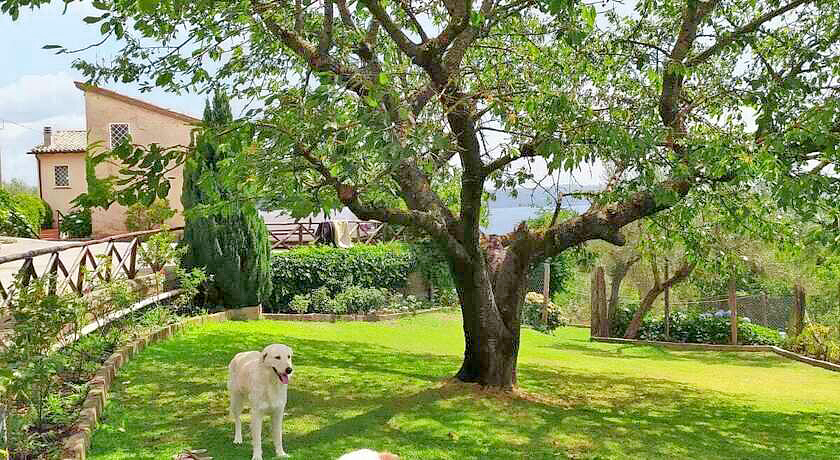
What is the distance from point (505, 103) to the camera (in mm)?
8258

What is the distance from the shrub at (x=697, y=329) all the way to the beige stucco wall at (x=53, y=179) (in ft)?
87.5

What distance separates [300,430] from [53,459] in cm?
241

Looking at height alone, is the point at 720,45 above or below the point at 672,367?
above

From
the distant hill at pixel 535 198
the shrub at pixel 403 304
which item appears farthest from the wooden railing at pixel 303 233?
the distant hill at pixel 535 198

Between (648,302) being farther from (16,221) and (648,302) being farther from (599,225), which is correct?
(16,221)

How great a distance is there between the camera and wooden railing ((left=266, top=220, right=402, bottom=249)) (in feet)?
83.3

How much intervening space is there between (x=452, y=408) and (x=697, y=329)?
46.8ft

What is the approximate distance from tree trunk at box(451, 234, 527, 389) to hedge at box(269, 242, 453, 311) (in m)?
9.76

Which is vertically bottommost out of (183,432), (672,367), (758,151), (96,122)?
(672,367)

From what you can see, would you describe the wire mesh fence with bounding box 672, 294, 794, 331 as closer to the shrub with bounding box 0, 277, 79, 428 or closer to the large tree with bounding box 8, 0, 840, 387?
the large tree with bounding box 8, 0, 840, 387

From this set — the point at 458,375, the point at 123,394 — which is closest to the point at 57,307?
the point at 123,394

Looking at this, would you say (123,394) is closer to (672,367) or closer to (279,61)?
(279,61)

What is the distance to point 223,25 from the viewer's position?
8383 mm

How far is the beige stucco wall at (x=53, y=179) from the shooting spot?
115 ft
